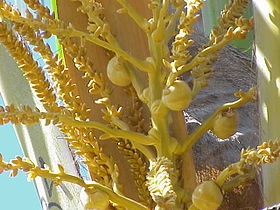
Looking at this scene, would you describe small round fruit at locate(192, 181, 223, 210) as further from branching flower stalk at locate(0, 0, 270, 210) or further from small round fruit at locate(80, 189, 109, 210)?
small round fruit at locate(80, 189, 109, 210)

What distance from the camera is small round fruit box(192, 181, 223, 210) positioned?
2.93ft

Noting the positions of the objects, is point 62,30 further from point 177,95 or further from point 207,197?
point 207,197

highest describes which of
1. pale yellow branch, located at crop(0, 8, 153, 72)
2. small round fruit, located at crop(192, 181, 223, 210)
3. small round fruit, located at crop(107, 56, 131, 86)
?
pale yellow branch, located at crop(0, 8, 153, 72)

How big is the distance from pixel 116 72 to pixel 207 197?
223 mm

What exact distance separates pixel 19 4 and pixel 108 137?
1.06 ft

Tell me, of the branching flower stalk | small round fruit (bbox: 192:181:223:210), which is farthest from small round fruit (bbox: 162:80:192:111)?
small round fruit (bbox: 192:181:223:210)

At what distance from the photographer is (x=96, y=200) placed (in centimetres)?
94

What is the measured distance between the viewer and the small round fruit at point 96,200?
3.07 ft

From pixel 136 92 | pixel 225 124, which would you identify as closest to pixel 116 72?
pixel 136 92

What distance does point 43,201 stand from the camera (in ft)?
3.94

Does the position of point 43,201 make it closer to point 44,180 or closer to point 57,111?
point 44,180

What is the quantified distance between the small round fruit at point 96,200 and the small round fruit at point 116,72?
0.53 ft

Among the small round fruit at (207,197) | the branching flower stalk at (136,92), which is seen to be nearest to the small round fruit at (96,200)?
the branching flower stalk at (136,92)

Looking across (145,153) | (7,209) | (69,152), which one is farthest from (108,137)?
(7,209)
